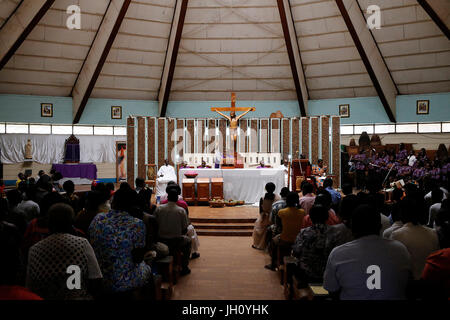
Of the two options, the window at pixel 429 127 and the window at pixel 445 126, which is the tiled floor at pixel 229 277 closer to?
the window at pixel 429 127

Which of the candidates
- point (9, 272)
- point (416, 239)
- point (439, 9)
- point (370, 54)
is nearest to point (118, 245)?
point (9, 272)

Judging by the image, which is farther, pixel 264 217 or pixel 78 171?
pixel 78 171

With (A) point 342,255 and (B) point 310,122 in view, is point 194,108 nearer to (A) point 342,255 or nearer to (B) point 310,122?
(B) point 310,122

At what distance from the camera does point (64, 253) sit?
7.67 feet

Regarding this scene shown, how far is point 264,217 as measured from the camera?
21.2 feet

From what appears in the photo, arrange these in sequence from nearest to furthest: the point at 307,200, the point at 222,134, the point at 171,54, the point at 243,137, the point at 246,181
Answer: the point at 307,200, the point at 246,181, the point at 171,54, the point at 222,134, the point at 243,137

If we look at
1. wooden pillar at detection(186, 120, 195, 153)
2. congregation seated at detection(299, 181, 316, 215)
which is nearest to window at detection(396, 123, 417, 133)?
wooden pillar at detection(186, 120, 195, 153)

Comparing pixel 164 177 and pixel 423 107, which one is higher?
pixel 423 107

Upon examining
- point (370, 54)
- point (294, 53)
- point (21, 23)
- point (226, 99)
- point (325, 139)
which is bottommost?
point (325, 139)

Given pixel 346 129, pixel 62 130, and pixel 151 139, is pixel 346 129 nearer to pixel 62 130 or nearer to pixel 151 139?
pixel 151 139

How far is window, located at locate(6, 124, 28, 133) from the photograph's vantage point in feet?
49.6

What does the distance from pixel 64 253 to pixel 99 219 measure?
0.64 m

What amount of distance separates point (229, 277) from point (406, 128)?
521 inches
